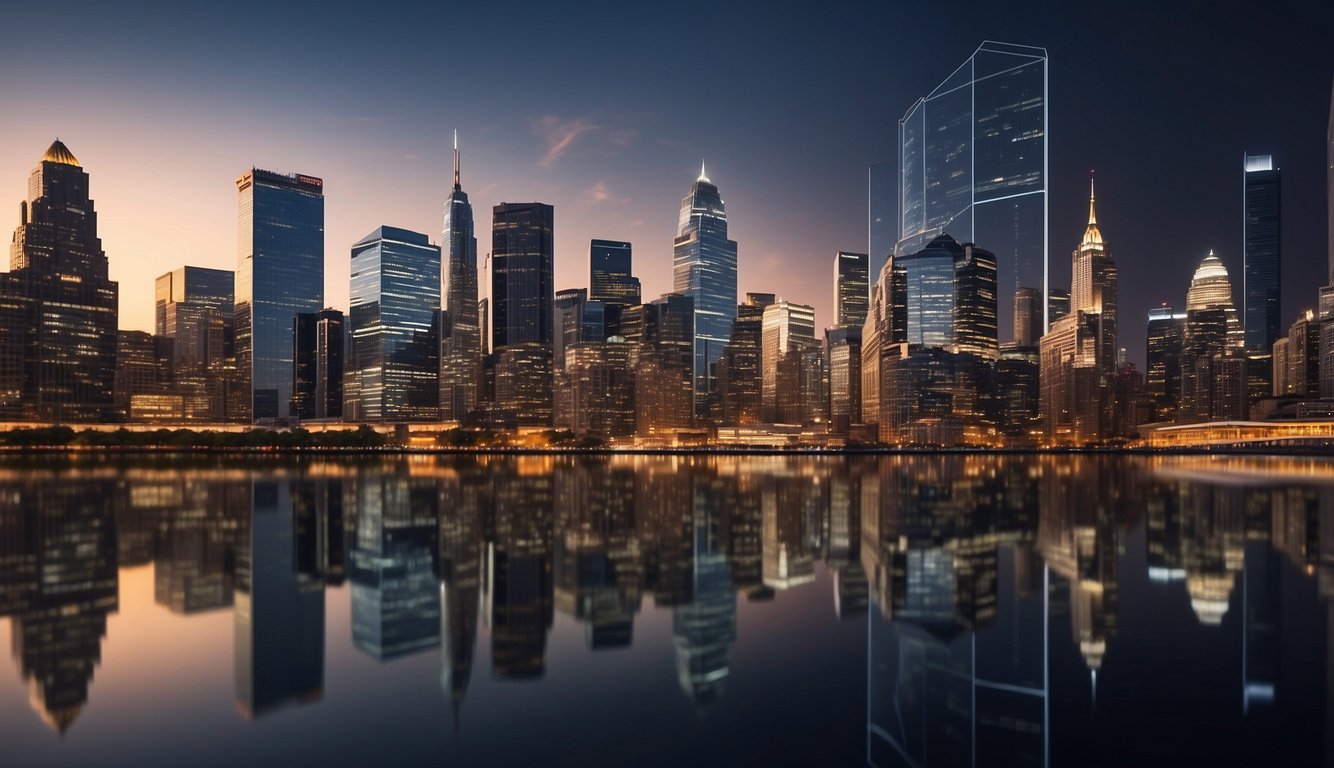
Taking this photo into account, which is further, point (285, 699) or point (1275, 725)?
point (285, 699)

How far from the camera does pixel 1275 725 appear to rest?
1205 cm

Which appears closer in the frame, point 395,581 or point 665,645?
point 665,645

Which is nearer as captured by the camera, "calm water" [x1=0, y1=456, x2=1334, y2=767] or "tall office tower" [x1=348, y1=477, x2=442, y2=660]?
"calm water" [x1=0, y1=456, x2=1334, y2=767]

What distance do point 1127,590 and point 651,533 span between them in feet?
57.7

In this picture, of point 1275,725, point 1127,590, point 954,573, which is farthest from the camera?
point 954,573

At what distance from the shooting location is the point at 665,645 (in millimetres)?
16797

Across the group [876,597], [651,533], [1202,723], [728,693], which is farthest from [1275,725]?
[651,533]

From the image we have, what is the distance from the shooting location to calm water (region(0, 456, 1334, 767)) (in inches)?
457

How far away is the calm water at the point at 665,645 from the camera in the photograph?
11.6m

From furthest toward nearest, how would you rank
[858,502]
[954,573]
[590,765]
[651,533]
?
[858,502], [651,533], [954,573], [590,765]

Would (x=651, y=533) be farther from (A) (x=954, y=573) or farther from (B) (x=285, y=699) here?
(B) (x=285, y=699)

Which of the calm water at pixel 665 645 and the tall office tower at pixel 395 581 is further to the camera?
the tall office tower at pixel 395 581

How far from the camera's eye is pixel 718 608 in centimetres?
2016

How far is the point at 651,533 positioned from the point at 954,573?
1302 centimetres
